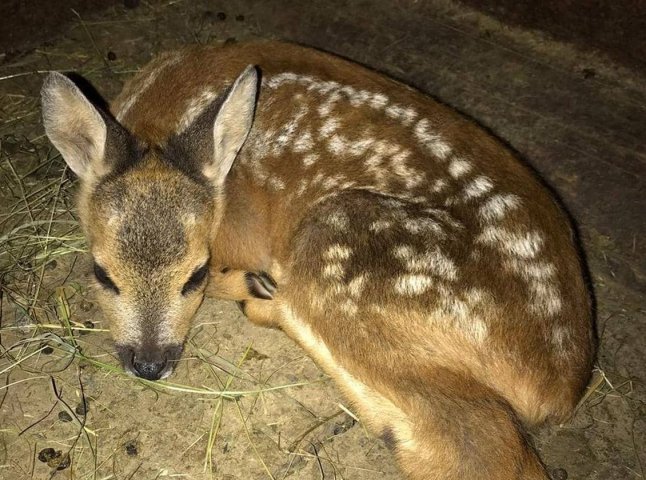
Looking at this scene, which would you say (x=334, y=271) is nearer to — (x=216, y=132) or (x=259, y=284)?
(x=259, y=284)

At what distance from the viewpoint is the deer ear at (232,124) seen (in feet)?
11.6

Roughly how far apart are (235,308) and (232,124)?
1.13m

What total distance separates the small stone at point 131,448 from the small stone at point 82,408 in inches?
11.7

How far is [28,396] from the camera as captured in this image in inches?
149

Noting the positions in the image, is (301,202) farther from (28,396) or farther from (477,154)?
(28,396)

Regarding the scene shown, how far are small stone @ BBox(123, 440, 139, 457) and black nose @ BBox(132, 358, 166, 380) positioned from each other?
1.06 feet

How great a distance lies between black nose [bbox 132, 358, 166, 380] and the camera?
12.0 ft

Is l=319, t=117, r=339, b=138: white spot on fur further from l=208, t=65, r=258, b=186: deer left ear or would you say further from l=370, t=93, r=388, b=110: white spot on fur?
l=208, t=65, r=258, b=186: deer left ear

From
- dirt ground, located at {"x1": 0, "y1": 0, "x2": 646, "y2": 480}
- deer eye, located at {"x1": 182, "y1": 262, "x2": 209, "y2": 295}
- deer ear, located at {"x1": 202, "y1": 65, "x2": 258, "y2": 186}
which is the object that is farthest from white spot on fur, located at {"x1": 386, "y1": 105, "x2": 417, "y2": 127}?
dirt ground, located at {"x1": 0, "y1": 0, "x2": 646, "y2": 480}

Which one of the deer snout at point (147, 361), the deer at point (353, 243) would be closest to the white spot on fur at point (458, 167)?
the deer at point (353, 243)

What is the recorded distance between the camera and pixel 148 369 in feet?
12.0

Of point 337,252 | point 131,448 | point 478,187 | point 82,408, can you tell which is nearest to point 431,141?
point 478,187

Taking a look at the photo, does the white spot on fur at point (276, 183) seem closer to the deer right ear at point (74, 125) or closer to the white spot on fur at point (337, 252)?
the white spot on fur at point (337, 252)

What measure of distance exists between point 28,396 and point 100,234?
0.98 metres
